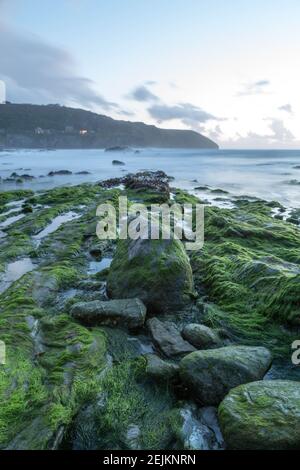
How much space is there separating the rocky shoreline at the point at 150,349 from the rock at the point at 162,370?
1cm

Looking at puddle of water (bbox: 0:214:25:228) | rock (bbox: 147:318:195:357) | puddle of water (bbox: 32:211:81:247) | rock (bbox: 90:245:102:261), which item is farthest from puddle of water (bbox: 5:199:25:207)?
rock (bbox: 147:318:195:357)

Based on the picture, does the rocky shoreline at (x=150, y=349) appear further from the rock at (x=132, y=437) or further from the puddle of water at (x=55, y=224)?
the puddle of water at (x=55, y=224)

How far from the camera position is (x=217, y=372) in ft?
13.0

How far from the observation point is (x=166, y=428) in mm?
3582

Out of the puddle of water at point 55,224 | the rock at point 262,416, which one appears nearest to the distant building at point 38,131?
the puddle of water at point 55,224

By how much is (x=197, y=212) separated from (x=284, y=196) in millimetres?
12464

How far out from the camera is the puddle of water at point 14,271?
7.20 meters

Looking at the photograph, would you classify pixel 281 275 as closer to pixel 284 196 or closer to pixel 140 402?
pixel 140 402

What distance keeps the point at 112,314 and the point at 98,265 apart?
10.5 feet

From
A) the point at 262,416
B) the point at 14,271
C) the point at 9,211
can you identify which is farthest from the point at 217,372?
the point at 9,211

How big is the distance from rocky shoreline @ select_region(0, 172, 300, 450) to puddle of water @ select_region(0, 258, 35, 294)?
4cm

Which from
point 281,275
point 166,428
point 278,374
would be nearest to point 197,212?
point 281,275
